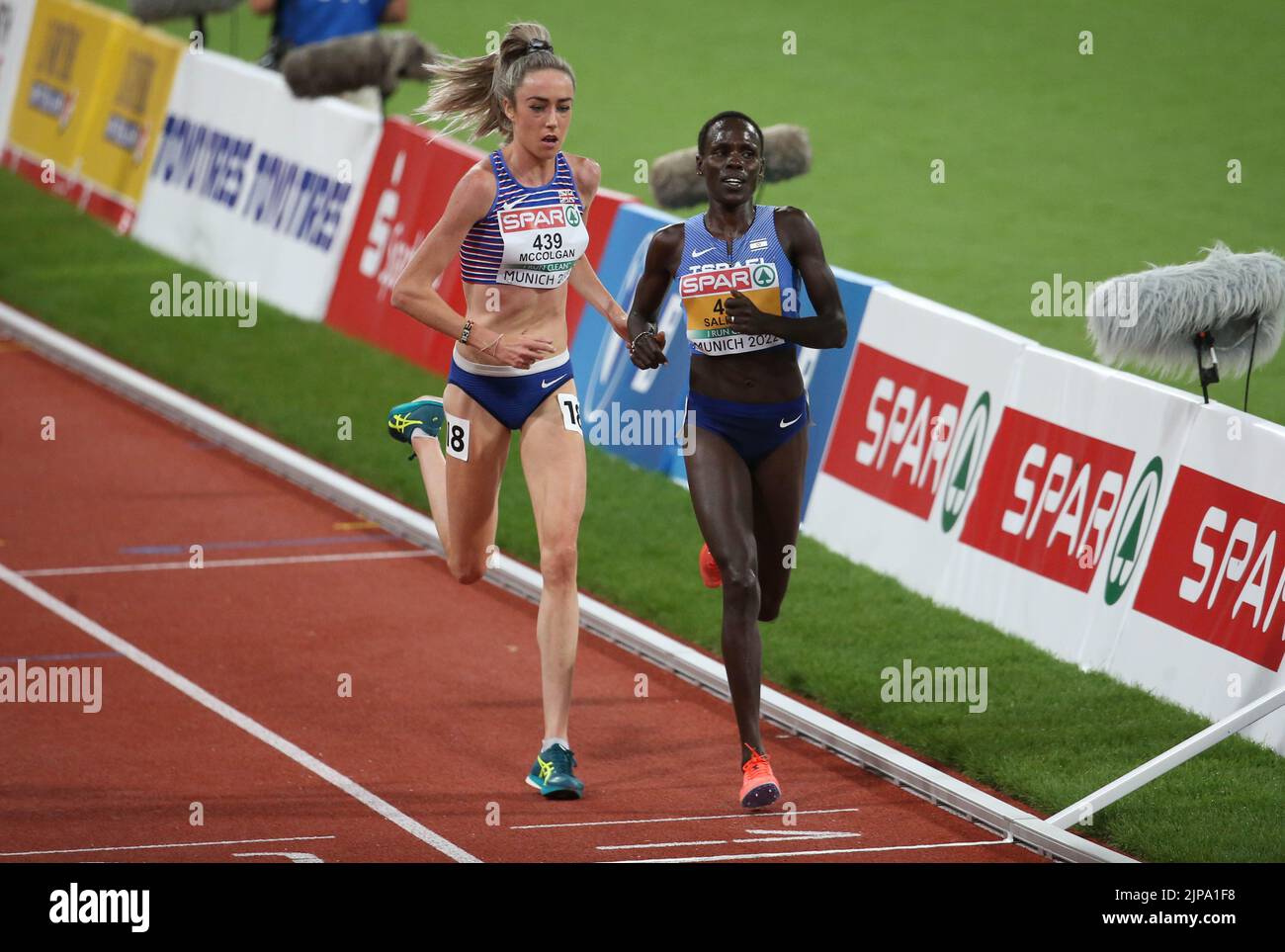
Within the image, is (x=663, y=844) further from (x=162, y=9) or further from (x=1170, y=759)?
(x=162, y=9)

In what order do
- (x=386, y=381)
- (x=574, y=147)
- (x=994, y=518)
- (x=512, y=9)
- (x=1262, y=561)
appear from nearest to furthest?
(x=1262, y=561)
(x=994, y=518)
(x=386, y=381)
(x=574, y=147)
(x=512, y=9)

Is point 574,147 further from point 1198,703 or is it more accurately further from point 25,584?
point 1198,703

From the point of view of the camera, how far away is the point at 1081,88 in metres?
23.1

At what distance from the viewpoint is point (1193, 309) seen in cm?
927

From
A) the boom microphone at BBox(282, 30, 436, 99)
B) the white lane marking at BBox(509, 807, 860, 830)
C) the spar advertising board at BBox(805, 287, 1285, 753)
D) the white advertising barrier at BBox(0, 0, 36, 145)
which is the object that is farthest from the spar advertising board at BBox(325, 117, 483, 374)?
the white advertising barrier at BBox(0, 0, 36, 145)

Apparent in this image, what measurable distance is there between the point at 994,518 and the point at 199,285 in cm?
984

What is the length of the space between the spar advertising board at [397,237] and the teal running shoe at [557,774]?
7292 mm

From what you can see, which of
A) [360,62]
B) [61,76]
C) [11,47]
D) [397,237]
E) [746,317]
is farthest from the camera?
[11,47]

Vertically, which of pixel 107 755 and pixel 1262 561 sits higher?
pixel 1262 561

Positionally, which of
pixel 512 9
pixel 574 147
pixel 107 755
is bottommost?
pixel 107 755

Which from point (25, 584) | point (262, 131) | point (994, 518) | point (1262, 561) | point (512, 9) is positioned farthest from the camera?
point (512, 9)

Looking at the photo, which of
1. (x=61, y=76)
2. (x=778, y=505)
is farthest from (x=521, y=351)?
(x=61, y=76)

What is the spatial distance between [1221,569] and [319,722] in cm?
413

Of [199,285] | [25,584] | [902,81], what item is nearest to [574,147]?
[902,81]
